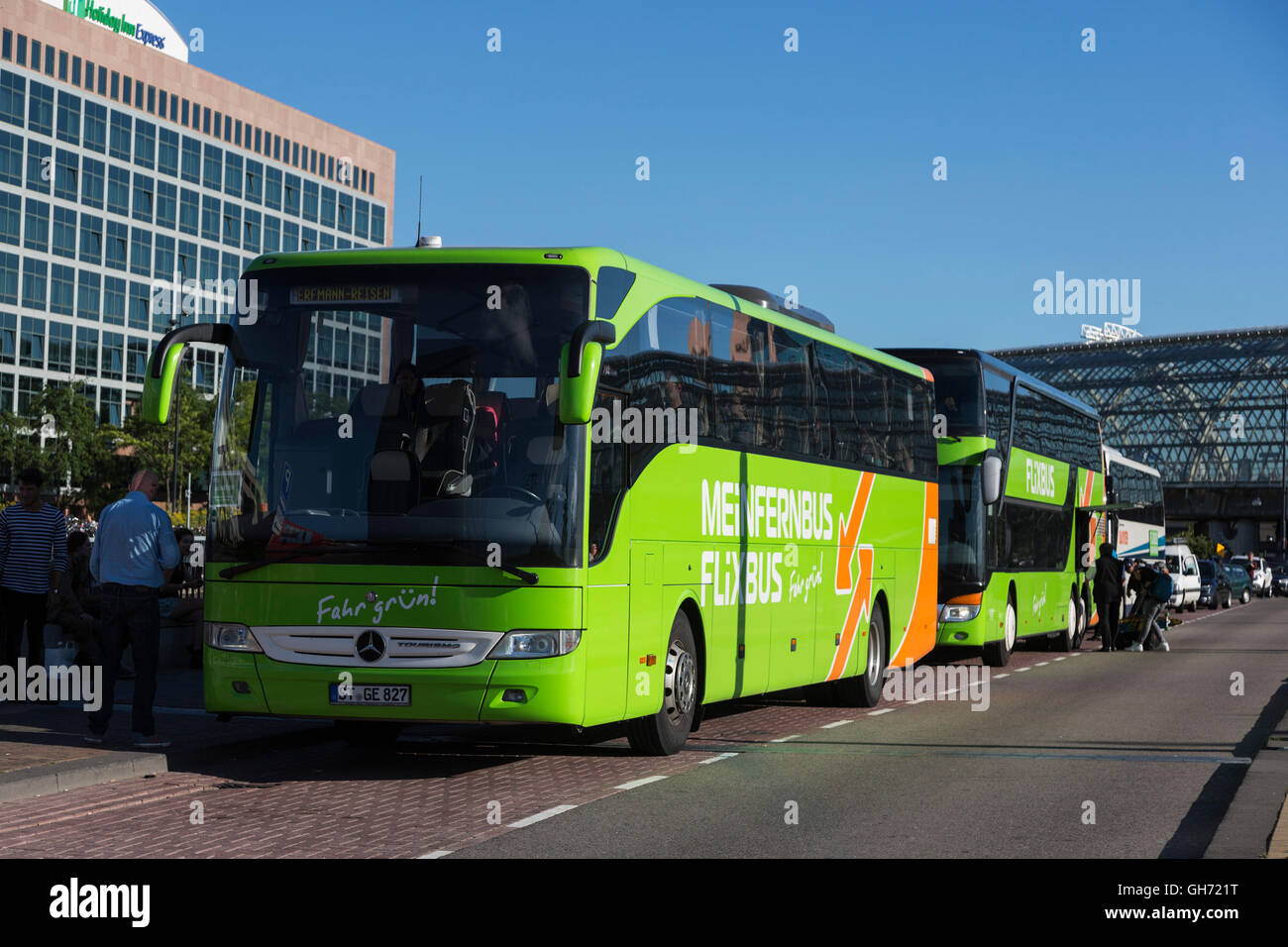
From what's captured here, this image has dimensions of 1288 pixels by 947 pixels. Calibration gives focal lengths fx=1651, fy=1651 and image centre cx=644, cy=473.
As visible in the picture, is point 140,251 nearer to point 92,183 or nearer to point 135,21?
point 92,183

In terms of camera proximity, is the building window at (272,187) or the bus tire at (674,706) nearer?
the bus tire at (674,706)

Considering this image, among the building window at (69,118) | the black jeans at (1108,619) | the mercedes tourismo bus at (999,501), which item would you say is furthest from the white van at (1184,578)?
the building window at (69,118)

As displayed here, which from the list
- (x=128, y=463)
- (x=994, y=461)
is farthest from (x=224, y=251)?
(x=994, y=461)

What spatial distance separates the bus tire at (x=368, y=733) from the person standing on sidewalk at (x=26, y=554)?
9.89 ft

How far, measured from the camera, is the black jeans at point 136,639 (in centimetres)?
1193

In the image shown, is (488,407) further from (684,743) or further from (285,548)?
(684,743)

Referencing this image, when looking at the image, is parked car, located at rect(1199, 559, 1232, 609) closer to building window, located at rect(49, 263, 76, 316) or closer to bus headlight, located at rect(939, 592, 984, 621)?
bus headlight, located at rect(939, 592, 984, 621)

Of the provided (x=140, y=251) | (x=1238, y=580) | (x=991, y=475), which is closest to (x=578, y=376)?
(x=991, y=475)

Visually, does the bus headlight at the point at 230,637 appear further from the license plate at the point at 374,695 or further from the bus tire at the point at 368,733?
the bus tire at the point at 368,733

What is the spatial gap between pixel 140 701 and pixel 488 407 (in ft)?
11.4

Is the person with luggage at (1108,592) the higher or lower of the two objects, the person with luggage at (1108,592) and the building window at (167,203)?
the lower

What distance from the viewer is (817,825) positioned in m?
9.34

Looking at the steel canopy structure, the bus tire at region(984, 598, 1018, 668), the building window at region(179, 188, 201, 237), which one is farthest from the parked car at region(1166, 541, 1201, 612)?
the steel canopy structure

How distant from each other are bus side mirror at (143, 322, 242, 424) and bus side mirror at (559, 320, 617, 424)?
240cm
